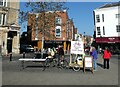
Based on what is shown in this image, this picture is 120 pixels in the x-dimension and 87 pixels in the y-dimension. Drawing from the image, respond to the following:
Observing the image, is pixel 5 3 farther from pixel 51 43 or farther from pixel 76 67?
pixel 76 67

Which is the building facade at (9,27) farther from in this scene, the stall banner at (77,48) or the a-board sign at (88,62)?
the a-board sign at (88,62)

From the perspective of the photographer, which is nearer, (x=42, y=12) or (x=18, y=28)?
(x=42, y=12)

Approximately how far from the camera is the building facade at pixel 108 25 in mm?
52656

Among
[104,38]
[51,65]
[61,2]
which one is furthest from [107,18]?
[51,65]

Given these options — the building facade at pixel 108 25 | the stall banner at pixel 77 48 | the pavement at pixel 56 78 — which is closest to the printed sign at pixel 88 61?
the pavement at pixel 56 78

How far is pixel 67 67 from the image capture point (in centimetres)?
1922

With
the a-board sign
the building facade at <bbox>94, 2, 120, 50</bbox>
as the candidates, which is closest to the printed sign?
the a-board sign

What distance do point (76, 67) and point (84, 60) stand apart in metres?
0.96

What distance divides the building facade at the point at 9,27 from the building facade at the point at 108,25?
62.5 feet

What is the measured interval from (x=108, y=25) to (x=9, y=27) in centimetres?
2187

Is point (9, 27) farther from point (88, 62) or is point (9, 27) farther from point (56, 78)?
point (56, 78)

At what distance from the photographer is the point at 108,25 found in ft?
177

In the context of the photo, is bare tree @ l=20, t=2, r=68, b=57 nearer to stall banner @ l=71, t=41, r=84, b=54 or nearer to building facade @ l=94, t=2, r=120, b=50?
stall banner @ l=71, t=41, r=84, b=54

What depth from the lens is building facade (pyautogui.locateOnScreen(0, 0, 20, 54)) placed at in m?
41.2
